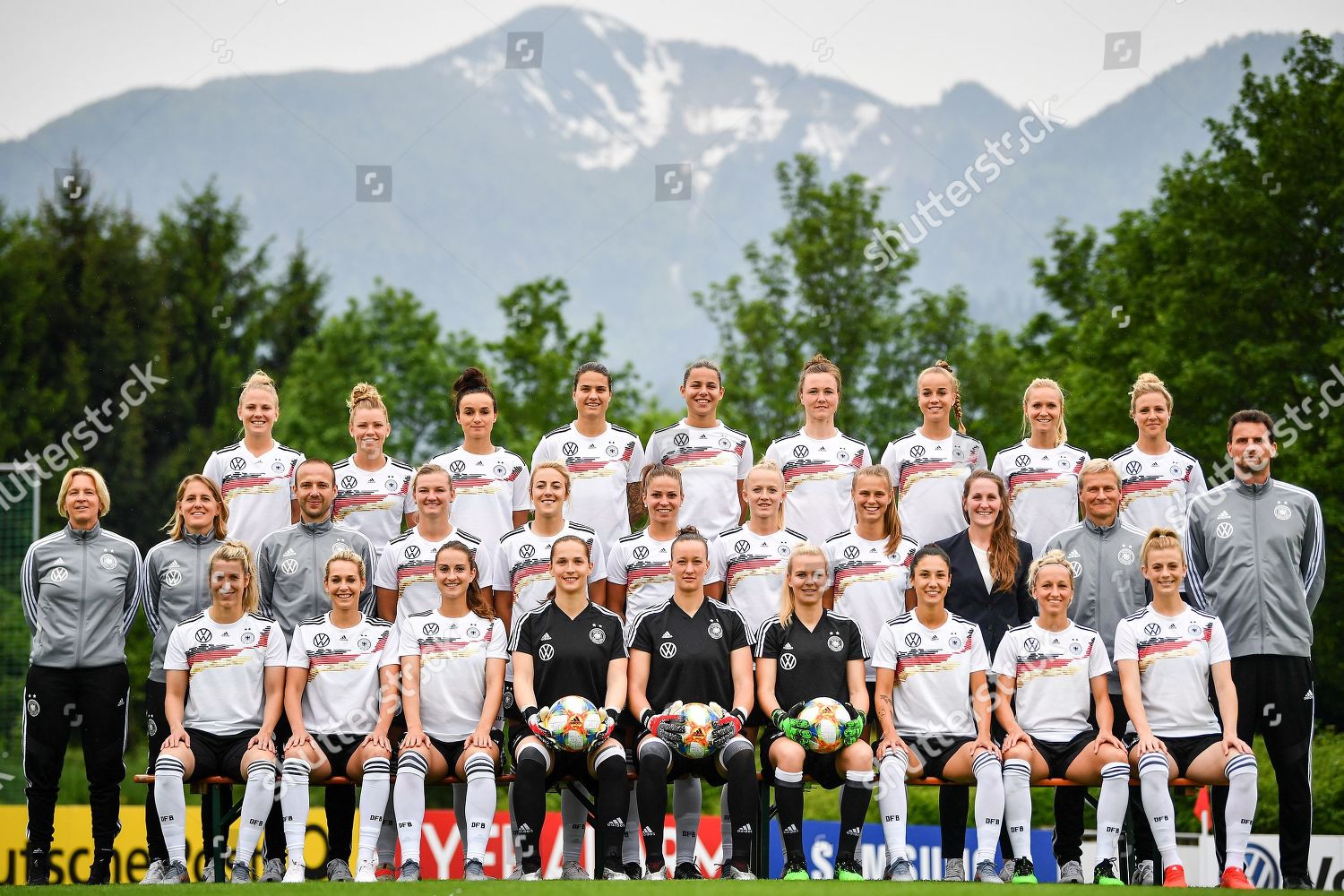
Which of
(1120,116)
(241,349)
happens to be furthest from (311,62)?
(241,349)

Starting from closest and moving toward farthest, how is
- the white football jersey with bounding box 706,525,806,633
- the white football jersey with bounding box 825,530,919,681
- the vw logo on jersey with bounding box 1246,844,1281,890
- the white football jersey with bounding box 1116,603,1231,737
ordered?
the white football jersey with bounding box 1116,603,1231,737 < the white football jersey with bounding box 825,530,919,681 < the white football jersey with bounding box 706,525,806,633 < the vw logo on jersey with bounding box 1246,844,1281,890

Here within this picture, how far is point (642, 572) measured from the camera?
8375 mm

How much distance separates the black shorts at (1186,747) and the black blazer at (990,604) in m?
1.02

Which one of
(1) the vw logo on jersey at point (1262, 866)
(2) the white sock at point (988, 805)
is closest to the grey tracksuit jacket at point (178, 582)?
(2) the white sock at point (988, 805)

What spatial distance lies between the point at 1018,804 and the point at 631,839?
201cm

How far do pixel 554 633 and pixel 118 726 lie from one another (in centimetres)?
263

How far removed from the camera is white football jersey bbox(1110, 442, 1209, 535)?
28.6 ft

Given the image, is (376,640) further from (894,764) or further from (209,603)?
(894,764)

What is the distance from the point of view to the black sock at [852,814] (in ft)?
24.0

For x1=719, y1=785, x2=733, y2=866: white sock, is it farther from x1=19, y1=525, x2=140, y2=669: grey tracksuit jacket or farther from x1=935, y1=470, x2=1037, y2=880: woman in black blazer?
x1=19, y1=525, x2=140, y2=669: grey tracksuit jacket

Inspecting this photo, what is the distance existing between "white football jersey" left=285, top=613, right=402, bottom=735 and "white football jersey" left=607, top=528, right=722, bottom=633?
4.53 ft

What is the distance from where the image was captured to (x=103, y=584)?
27.2 feet

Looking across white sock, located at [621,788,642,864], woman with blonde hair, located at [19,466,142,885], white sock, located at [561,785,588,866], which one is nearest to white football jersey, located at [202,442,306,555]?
woman with blonde hair, located at [19,466,142,885]

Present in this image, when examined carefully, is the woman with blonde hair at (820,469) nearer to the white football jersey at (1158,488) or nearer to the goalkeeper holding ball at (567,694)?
the white football jersey at (1158,488)
